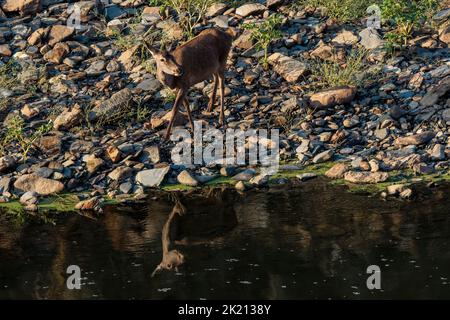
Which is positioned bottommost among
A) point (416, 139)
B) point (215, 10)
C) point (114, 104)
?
point (416, 139)

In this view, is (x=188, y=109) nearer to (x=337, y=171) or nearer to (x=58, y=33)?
(x=337, y=171)

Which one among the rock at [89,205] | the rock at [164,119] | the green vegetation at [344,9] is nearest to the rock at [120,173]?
the rock at [89,205]

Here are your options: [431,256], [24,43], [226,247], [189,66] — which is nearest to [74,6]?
[24,43]

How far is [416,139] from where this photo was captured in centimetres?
1352

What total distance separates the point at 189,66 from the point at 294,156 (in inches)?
81.9

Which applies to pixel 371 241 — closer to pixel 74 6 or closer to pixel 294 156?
pixel 294 156

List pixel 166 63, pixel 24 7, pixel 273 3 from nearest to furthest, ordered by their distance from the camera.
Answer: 1. pixel 166 63
2. pixel 273 3
3. pixel 24 7

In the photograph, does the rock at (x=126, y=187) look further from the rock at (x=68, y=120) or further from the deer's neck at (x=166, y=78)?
the rock at (x=68, y=120)

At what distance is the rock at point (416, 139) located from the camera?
44.3ft

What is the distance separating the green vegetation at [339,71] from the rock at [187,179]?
3.32 metres

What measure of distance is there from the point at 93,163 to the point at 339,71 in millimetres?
4319

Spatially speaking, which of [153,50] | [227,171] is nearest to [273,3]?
[153,50]

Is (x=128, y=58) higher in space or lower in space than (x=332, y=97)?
higher

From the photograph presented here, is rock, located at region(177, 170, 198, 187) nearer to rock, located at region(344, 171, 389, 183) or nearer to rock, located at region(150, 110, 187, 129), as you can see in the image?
rock, located at region(150, 110, 187, 129)
